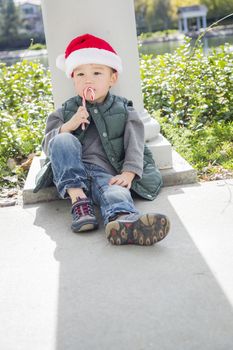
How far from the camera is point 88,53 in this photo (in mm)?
2758

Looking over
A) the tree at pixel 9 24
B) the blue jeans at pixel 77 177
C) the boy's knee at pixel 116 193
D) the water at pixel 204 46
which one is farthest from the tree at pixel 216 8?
the boy's knee at pixel 116 193

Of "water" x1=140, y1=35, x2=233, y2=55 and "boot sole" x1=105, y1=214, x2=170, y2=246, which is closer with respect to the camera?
"boot sole" x1=105, y1=214, x2=170, y2=246

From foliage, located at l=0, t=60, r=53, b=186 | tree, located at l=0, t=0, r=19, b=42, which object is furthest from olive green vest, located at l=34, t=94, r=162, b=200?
tree, located at l=0, t=0, r=19, b=42

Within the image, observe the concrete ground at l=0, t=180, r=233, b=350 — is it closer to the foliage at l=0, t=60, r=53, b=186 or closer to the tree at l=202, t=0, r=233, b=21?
the foliage at l=0, t=60, r=53, b=186

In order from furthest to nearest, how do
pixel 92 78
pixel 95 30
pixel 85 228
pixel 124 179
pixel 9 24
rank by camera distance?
pixel 9 24, pixel 95 30, pixel 92 78, pixel 124 179, pixel 85 228

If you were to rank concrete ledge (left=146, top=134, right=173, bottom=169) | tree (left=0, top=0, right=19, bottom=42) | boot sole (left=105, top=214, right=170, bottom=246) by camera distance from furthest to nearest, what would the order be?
tree (left=0, top=0, right=19, bottom=42), concrete ledge (left=146, top=134, right=173, bottom=169), boot sole (left=105, top=214, right=170, bottom=246)

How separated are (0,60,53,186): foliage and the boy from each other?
0.89 metres

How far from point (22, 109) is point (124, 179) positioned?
2.34 meters

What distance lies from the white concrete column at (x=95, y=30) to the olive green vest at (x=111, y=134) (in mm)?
293

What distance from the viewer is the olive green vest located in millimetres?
2818

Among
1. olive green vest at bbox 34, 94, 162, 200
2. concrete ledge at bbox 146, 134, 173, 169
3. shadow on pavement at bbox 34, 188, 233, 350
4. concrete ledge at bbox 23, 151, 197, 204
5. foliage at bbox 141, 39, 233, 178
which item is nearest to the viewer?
shadow on pavement at bbox 34, 188, 233, 350

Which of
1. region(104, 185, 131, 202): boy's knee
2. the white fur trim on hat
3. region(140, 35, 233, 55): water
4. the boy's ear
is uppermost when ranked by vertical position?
the white fur trim on hat

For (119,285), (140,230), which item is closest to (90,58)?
(140,230)

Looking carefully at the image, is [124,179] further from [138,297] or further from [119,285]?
[138,297]
